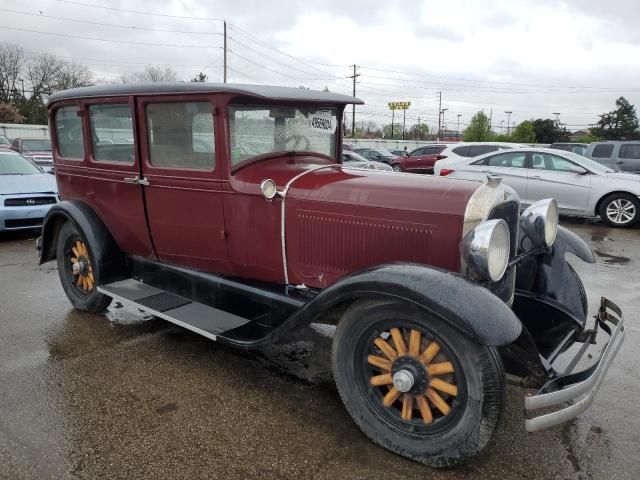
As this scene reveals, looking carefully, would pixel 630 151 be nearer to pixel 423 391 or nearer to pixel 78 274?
pixel 423 391

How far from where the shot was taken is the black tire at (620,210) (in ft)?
29.2

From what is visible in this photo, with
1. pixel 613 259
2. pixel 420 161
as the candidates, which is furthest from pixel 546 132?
pixel 613 259

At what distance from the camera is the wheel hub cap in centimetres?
244

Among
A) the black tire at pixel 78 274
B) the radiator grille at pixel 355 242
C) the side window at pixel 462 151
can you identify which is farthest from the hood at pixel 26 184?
the side window at pixel 462 151

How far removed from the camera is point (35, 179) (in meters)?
8.17

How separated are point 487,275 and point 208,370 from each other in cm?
204

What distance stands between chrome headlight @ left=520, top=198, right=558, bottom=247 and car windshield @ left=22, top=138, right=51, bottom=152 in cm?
1582

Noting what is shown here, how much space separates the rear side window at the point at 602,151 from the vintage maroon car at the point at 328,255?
11129 mm

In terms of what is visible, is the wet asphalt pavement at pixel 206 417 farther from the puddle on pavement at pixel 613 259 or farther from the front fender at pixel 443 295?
the puddle on pavement at pixel 613 259

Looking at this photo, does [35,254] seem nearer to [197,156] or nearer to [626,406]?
[197,156]

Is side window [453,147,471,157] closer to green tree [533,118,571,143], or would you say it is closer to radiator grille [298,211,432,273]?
radiator grille [298,211,432,273]

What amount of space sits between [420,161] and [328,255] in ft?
54.7

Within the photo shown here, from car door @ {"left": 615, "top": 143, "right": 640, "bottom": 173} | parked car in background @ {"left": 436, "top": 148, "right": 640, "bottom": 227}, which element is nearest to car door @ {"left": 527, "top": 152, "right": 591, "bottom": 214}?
parked car in background @ {"left": 436, "top": 148, "right": 640, "bottom": 227}

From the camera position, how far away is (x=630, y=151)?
12.5 m
